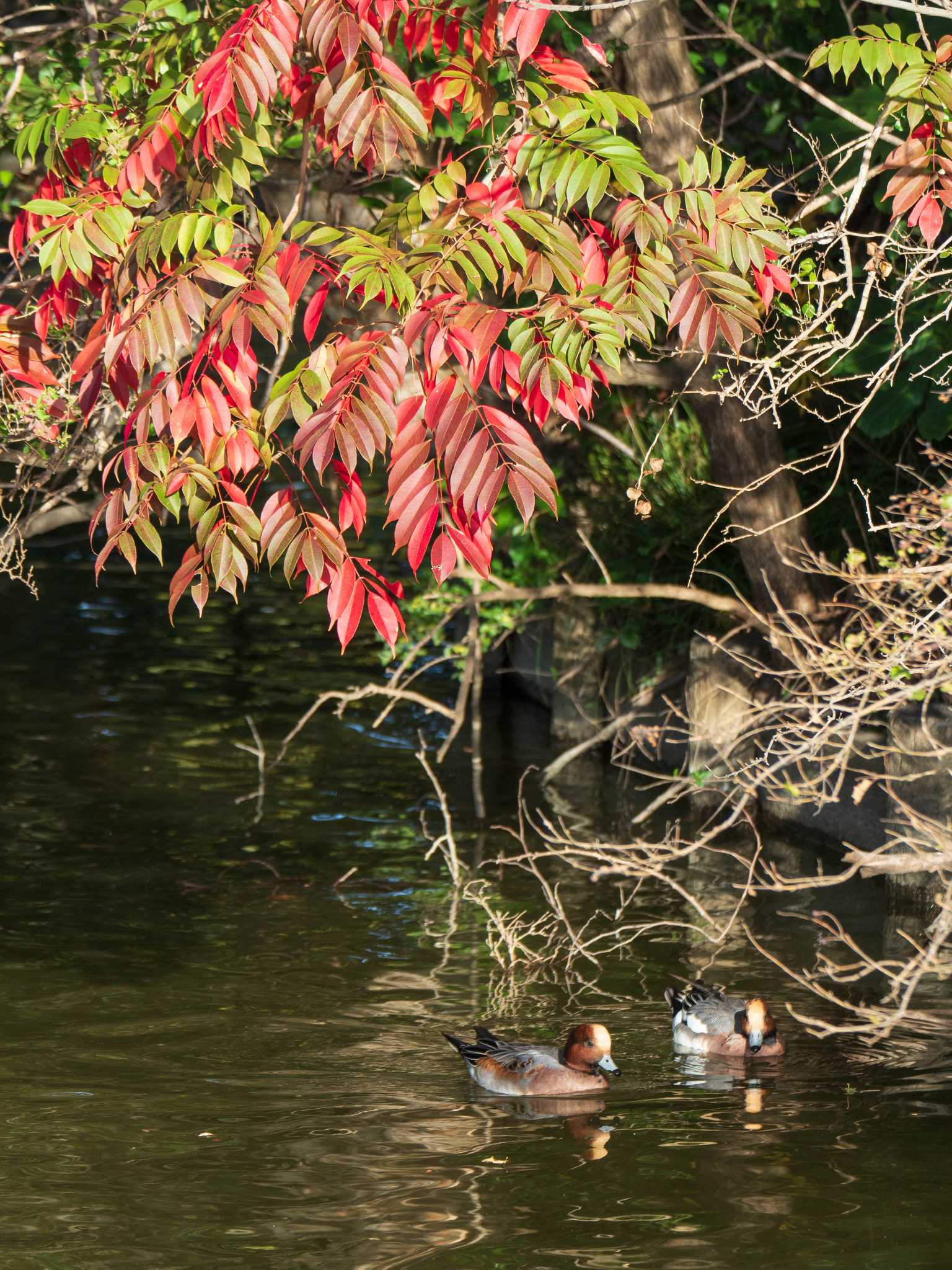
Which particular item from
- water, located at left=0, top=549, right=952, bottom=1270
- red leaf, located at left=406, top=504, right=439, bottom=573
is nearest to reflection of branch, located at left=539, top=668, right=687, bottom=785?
water, located at left=0, top=549, right=952, bottom=1270

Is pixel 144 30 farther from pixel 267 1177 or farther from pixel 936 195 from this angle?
pixel 267 1177

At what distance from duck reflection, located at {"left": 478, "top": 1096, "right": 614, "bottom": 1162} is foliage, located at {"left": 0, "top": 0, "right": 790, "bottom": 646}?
2.93 meters

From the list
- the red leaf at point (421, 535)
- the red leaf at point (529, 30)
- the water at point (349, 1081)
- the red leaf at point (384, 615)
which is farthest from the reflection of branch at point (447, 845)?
the red leaf at point (529, 30)

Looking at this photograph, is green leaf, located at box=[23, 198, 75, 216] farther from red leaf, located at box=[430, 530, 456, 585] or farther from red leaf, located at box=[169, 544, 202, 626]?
red leaf, located at box=[430, 530, 456, 585]

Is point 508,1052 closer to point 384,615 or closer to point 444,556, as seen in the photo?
point 384,615

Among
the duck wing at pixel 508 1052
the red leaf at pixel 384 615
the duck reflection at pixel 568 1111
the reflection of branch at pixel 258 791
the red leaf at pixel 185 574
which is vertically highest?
the red leaf at pixel 185 574

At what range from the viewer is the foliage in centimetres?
497

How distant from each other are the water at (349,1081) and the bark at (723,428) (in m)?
2.09

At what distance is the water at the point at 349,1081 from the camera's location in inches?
243

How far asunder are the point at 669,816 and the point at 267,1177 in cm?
589

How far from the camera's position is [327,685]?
15.4m

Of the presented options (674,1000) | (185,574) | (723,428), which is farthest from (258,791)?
(185,574)

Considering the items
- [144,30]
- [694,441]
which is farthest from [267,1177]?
[694,441]

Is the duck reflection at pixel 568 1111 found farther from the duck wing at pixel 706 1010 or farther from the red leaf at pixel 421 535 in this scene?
the red leaf at pixel 421 535
